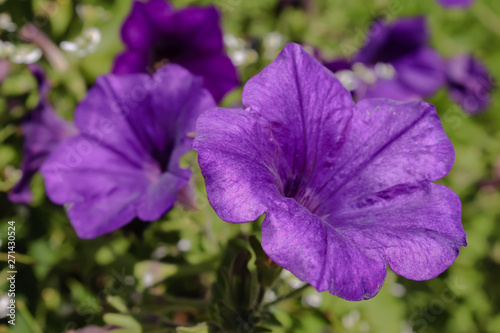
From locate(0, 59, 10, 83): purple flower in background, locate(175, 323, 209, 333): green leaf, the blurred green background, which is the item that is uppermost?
locate(0, 59, 10, 83): purple flower in background

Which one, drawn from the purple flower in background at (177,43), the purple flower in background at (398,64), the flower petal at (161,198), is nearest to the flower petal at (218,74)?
the purple flower in background at (177,43)

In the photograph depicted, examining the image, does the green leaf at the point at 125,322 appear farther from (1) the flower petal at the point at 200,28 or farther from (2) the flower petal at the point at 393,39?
(2) the flower petal at the point at 393,39

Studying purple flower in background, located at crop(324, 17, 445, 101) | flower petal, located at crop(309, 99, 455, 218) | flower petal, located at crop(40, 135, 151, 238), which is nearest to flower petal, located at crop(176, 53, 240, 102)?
flower petal, located at crop(40, 135, 151, 238)

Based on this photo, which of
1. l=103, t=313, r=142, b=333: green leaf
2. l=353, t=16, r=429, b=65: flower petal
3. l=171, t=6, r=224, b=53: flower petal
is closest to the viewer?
l=103, t=313, r=142, b=333: green leaf

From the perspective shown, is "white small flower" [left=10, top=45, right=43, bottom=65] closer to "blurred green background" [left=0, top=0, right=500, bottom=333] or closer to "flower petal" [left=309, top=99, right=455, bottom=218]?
"blurred green background" [left=0, top=0, right=500, bottom=333]

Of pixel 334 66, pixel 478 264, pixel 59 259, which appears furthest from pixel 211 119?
pixel 478 264

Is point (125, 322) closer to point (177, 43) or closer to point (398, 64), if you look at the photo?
point (177, 43)
